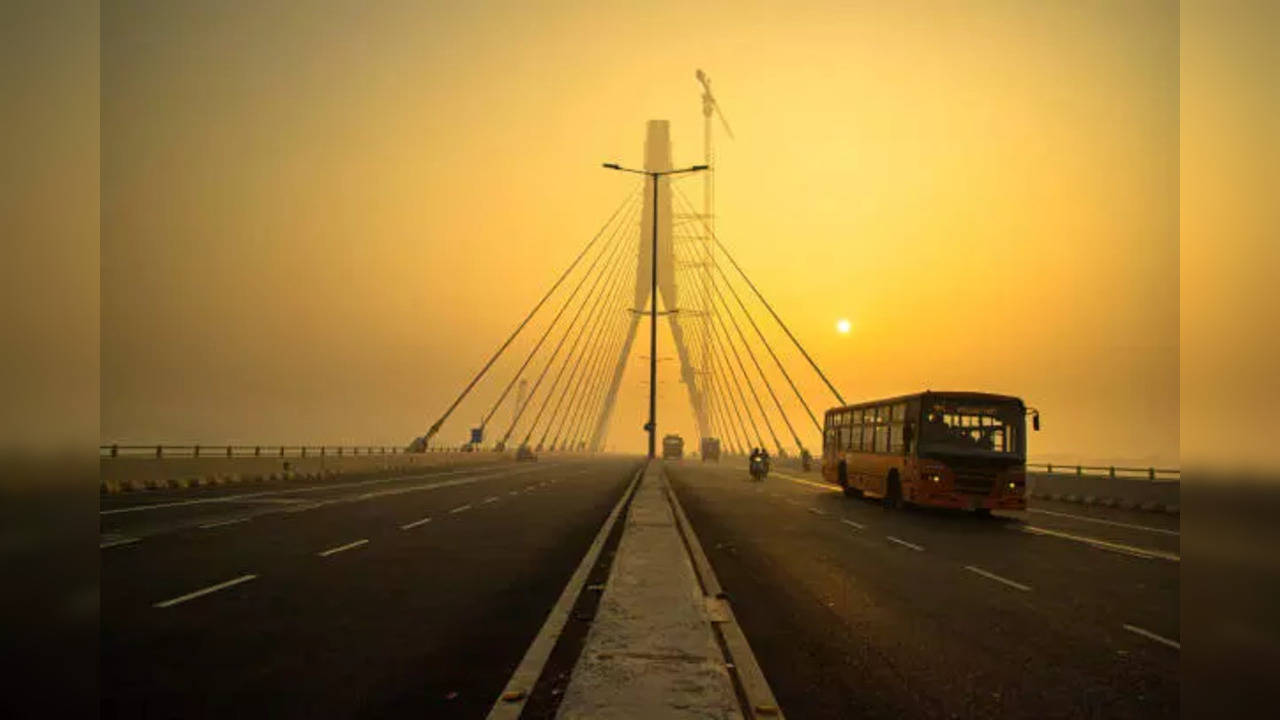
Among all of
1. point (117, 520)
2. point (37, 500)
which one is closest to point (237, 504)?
point (117, 520)

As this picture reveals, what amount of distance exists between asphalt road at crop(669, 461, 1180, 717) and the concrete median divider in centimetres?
1427

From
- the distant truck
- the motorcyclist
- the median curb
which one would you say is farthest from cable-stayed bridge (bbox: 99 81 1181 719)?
the distant truck

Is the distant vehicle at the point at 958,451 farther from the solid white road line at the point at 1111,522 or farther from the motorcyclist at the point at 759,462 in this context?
the motorcyclist at the point at 759,462

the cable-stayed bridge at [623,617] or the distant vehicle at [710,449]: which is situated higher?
the cable-stayed bridge at [623,617]

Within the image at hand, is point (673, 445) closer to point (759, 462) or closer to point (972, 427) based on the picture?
point (759, 462)

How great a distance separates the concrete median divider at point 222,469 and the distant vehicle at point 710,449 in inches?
2056

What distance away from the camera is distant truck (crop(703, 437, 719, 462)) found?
4134 inches

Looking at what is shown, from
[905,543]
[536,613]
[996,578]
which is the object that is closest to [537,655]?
[536,613]

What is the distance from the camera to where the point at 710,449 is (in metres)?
106

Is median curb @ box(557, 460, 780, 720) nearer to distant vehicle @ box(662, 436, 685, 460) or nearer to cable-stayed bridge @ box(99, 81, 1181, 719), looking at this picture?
cable-stayed bridge @ box(99, 81, 1181, 719)

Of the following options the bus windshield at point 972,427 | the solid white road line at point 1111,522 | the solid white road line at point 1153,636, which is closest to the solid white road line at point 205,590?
the solid white road line at point 1153,636

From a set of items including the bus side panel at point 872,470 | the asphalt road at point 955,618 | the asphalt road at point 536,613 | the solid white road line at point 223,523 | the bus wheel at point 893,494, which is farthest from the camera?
the bus side panel at point 872,470

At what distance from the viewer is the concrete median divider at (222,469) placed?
28797 mm

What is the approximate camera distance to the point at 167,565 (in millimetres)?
12109
